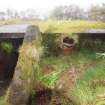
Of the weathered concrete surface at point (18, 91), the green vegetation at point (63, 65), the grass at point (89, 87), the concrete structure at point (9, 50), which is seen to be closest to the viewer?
the grass at point (89, 87)

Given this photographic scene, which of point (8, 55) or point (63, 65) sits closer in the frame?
point (63, 65)

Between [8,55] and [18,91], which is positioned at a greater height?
[18,91]

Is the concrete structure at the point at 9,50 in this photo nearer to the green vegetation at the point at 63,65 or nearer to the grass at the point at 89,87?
the green vegetation at the point at 63,65

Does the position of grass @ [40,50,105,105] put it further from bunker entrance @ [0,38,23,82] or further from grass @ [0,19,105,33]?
grass @ [0,19,105,33]

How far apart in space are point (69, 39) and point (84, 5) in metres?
1.82

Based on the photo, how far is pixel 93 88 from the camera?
5.44 meters

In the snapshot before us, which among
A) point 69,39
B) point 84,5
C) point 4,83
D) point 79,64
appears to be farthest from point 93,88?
point 84,5

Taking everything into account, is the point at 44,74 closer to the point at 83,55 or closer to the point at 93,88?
the point at 93,88

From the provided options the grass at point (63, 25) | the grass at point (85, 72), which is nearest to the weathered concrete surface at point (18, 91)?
the grass at point (85, 72)

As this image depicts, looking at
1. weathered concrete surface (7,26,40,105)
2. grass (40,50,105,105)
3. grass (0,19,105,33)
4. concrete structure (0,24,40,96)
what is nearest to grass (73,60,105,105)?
grass (40,50,105,105)

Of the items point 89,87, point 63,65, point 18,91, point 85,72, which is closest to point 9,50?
point 63,65

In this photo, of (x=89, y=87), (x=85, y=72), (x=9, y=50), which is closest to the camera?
(x=89, y=87)

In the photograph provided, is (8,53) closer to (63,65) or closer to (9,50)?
(9,50)

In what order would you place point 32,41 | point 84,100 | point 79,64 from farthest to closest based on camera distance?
point 79,64, point 32,41, point 84,100
